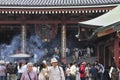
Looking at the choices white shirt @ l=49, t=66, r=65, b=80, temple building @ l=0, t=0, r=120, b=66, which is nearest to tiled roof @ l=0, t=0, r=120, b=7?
temple building @ l=0, t=0, r=120, b=66

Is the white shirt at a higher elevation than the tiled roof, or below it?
higher

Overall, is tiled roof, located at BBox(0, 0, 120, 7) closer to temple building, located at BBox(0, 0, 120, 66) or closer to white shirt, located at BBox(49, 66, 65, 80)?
temple building, located at BBox(0, 0, 120, 66)

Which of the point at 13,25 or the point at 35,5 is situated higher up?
the point at 35,5

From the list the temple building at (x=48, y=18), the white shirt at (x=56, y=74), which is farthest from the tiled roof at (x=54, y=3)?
the white shirt at (x=56, y=74)

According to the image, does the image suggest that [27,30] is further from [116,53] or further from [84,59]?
[116,53]

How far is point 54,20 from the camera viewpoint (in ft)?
89.5

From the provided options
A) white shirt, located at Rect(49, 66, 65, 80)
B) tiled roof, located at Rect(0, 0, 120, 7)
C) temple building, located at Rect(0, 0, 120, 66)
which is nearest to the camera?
white shirt, located at Rect(49, 66, 65, 80)

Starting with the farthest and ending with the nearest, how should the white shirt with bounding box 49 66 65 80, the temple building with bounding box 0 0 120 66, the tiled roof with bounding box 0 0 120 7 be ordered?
the tiled roof with bounding box 0 0 120 7, the temple building with bounding box 0 0 120 66, the white shirt with bounding box 49 66 65 80

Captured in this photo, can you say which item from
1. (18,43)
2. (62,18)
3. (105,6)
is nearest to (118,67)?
(105,6)

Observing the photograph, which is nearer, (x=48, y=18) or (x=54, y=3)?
(x=54, y=3)

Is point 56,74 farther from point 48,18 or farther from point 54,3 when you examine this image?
point 48,18

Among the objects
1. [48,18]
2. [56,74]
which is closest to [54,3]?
[48,18]

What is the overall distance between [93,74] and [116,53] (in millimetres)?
7026

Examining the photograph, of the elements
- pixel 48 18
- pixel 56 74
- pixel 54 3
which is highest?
pixel 56 74
